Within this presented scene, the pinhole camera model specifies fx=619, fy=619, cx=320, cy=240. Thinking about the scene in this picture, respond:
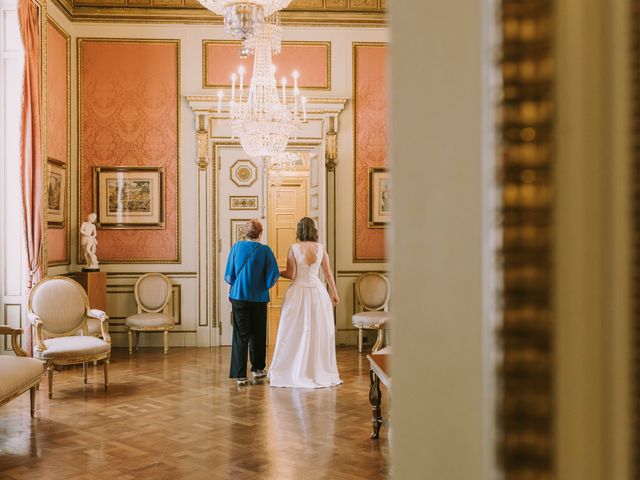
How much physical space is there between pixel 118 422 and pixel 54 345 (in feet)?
3.66

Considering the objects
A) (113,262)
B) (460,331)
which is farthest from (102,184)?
(460,331)

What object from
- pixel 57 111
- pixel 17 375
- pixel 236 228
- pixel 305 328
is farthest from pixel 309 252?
pixel 57 111

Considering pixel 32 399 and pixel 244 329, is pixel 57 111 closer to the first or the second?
A: pixel 244 329

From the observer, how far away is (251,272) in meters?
5.82

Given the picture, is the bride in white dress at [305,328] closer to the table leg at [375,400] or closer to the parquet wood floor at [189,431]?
the parquet wood floor at [189,431]

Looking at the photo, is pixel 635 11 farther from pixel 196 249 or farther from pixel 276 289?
pixel 276 289

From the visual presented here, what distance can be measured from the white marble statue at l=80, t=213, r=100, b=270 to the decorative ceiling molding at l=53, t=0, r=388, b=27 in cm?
269

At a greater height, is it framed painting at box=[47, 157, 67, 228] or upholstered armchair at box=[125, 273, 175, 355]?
framed painting at box=[47, 157, 67, 228]

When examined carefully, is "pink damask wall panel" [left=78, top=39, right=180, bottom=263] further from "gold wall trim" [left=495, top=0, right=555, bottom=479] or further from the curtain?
"gold wall trim" [left=495, top=0, right=555, bottom=479]

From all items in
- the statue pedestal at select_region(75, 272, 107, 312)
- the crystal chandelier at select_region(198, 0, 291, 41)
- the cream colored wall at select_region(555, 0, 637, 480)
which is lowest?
the statue pedestal at select_region(75, 272, 107, 312)

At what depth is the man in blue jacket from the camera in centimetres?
582

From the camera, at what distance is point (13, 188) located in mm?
6500

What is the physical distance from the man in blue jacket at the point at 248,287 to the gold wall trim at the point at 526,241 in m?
5.33

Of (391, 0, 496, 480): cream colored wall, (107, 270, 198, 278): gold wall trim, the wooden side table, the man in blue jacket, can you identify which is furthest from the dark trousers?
(391, 0, 496, 480): cream colored wall
